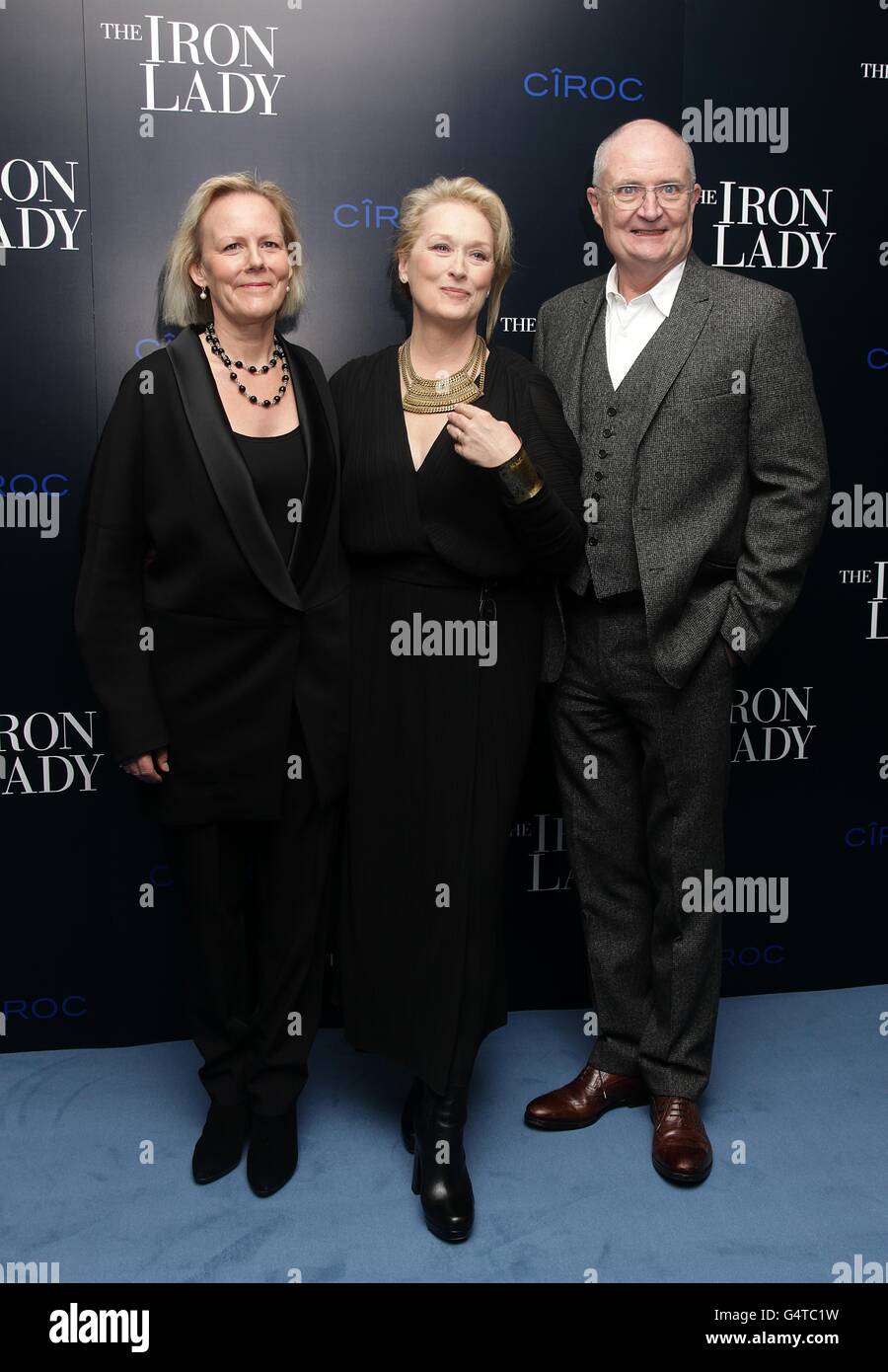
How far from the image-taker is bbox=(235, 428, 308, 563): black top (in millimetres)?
2094

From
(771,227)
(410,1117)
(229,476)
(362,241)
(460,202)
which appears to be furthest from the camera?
(771,227)

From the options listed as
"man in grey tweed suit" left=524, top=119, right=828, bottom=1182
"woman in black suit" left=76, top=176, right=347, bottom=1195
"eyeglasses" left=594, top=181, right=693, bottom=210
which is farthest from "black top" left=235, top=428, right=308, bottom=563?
"eyeglasses" left=594, top=181, right=693, bottom=210

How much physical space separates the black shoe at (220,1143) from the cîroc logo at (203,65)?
2.09 meters

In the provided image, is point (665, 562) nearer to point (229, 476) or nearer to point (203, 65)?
point (229, 476)

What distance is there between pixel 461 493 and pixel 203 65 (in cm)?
120

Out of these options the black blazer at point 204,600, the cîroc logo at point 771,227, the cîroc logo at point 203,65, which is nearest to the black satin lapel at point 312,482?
the black blazer at point 204,600

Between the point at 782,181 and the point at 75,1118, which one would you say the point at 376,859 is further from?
the point at 782,181

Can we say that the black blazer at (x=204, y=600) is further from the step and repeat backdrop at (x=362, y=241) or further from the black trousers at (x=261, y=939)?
the step and repeat backdrop at (x=362, y=241)

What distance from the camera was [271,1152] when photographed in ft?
7.59

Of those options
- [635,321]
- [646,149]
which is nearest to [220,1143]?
[635,321]

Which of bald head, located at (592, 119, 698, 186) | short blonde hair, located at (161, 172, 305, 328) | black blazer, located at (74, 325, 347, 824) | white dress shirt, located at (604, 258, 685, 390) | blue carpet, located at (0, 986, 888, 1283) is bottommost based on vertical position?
blue carpet, located at (0, 986, 888, 1283)

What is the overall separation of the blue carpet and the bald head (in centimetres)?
195

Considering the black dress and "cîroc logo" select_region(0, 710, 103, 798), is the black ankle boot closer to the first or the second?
the black dress

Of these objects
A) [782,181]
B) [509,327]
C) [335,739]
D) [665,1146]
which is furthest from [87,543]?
[782,181]
